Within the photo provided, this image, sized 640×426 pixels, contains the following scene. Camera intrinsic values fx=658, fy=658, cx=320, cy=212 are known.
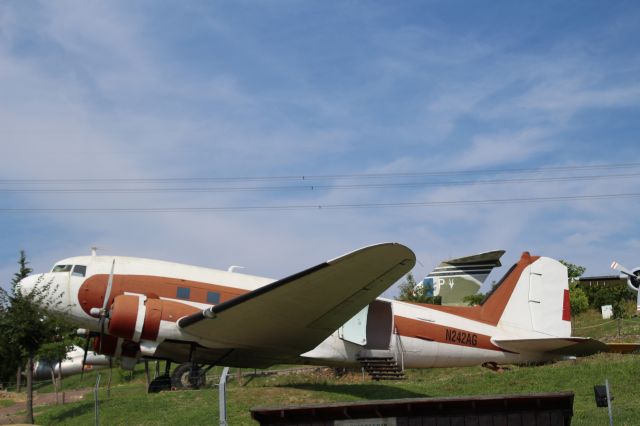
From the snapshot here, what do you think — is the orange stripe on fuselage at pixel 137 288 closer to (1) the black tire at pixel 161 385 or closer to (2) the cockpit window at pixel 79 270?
(2) the cockpit window at pixel 79 270

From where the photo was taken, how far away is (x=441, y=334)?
21.2 m

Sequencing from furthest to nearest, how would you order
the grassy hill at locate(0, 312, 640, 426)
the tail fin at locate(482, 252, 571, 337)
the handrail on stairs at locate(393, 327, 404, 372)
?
the tail fin at locate(482, 252, 571, 337) < the handrail on stairs at locate(393, 327, 404, 372) < the grassy hill at locate(0, 312, 640, 426)

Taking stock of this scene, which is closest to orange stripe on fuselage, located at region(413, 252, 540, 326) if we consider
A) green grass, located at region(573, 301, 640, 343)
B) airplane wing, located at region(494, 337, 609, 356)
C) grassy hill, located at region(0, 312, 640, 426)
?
airplane wing, located at region(494, 337, 609, 356)

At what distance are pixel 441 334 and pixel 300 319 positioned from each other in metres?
5.95

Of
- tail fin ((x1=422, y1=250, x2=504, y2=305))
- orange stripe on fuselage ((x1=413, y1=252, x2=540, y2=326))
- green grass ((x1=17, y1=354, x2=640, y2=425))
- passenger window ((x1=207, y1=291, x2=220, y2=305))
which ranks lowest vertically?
green grass ((x1=17, y1=354, x2=640, y2=425))

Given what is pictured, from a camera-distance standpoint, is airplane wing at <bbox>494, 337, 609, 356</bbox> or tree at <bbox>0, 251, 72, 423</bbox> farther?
airplane wing at <bbox>494, 337, 609, 356</bbox>

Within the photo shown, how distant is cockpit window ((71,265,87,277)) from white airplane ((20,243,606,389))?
3 cm

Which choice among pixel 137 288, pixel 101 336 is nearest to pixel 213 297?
pixel 137 288

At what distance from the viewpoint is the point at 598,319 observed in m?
49.6

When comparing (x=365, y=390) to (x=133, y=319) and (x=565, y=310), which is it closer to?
(x=133, y=319)

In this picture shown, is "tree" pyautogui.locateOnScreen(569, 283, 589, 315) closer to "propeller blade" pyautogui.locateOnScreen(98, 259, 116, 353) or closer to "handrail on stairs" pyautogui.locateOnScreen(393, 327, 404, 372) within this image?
"handrail on stairs" pyautogui.locateOnScreen(393, 327, 404, 372)

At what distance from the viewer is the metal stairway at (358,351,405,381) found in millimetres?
20188

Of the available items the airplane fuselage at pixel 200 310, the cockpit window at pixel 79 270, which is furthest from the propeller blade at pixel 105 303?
Answer: the cockpit window at pixel 79 270

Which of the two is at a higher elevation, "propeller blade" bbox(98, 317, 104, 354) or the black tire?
"propeller blade" bbox(98, 317, 104, 354)
